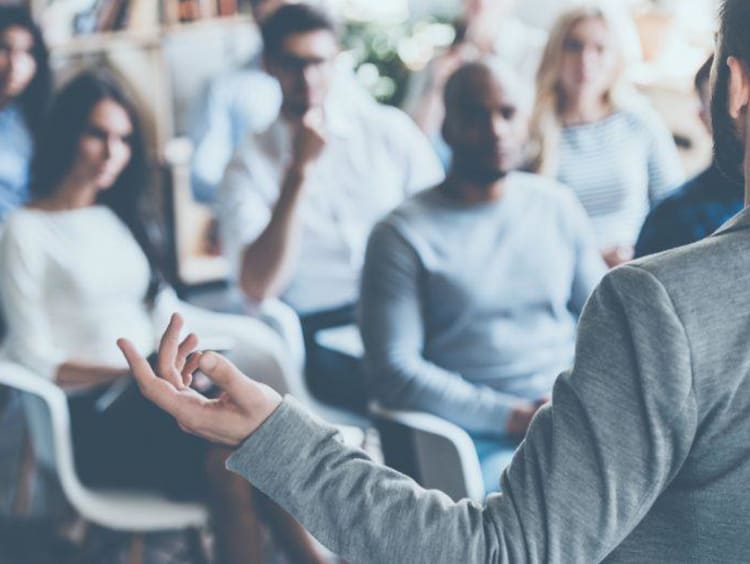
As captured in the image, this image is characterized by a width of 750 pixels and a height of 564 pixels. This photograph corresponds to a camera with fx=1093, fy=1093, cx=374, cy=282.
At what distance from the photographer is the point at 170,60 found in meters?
4.63

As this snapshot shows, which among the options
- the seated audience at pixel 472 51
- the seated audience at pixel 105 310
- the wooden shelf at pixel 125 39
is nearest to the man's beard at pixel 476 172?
the seated audience at pixel 105 310

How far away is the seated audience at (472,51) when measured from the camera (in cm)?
369

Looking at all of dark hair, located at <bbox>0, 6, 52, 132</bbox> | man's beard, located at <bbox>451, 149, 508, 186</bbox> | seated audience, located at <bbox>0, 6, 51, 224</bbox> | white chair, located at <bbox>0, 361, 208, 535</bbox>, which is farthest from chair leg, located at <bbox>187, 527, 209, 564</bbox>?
dark hair, located at <bbox>0, 6, 52, 132</bbox>

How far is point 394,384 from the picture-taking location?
211 cm

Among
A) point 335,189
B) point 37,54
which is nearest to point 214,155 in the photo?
point 37,54

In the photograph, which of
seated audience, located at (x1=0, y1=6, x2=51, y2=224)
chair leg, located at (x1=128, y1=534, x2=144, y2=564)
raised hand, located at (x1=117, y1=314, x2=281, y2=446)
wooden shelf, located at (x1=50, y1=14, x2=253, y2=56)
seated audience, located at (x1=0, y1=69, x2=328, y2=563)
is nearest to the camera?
raised hand, located at (x1=117, y1=314, x2=281, y2=446)

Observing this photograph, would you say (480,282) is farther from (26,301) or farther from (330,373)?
(26,301)

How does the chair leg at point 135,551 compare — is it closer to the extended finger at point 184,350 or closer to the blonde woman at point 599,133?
the blonde woman at point 599,133

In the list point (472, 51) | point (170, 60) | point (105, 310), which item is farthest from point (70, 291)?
point (170, 60)

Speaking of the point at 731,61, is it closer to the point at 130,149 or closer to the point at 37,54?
the point at 130,149

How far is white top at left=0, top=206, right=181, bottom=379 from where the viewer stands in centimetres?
230

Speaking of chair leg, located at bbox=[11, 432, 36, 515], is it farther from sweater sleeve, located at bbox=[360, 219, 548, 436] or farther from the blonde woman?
the blonde woman

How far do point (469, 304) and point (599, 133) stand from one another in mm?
1019

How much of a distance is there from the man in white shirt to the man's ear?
1.81m
